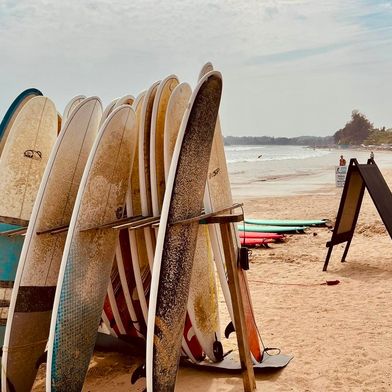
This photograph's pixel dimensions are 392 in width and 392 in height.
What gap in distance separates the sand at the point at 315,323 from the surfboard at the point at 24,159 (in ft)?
4.44

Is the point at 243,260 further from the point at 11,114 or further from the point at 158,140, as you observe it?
the point at 11,114

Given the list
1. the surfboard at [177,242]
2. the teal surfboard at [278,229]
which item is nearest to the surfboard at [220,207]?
the surfboard at [177,242]

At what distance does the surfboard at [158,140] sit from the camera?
393 centimetres

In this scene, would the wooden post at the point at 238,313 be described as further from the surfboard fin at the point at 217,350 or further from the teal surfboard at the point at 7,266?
the teal surfboard at the point at 7,266

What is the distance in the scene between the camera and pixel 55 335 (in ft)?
11.2

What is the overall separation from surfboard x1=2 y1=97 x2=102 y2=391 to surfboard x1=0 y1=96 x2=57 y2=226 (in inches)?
17.2

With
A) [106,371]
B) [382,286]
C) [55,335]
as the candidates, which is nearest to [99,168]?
[55,335]

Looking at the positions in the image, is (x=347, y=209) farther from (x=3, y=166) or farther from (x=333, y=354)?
(x=3, y=166)

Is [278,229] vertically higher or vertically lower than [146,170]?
lower

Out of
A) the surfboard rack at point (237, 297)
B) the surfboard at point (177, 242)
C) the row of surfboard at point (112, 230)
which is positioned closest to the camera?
the surfboard at point (177, 242)

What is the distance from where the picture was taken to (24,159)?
4.25m

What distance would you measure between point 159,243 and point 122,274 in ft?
3.91

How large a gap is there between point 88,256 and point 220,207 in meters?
1.02

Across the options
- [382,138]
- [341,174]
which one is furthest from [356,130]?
[341,174]
